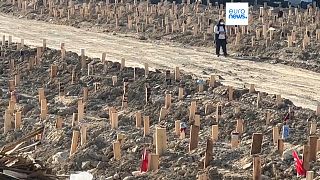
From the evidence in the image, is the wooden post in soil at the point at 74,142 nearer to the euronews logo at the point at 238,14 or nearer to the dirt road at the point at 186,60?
the dirt road at the point at 186,60

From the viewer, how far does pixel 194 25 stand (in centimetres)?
2297

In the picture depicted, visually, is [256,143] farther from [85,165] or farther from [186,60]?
A: [186,60]

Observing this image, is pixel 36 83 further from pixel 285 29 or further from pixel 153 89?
pixel 285 29

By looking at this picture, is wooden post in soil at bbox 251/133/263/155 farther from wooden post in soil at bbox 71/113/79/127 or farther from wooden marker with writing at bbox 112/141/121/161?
wooden post in soil at bbox 71/113/79/127

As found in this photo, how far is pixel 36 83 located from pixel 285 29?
905 centimetres

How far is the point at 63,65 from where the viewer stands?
1573 centimetres

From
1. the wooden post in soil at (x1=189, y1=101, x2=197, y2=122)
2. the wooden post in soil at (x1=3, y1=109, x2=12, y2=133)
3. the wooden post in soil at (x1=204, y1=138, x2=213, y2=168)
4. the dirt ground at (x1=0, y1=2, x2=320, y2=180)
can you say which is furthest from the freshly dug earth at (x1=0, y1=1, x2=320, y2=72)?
the wooden post in soil at (x1=204, y1=138, x2=213, y2=168)

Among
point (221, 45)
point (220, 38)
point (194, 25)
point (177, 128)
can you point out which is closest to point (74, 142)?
point (177, 128)

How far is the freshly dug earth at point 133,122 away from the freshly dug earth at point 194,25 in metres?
5.88

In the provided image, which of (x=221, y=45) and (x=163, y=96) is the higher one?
(x=221, y=45)

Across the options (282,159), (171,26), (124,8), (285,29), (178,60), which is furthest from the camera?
(124,8)

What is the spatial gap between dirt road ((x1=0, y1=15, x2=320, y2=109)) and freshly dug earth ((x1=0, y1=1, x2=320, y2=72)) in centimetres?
89

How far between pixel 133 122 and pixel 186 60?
22.2 feet

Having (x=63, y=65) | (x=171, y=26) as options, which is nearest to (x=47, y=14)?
(x=171, y=26)
